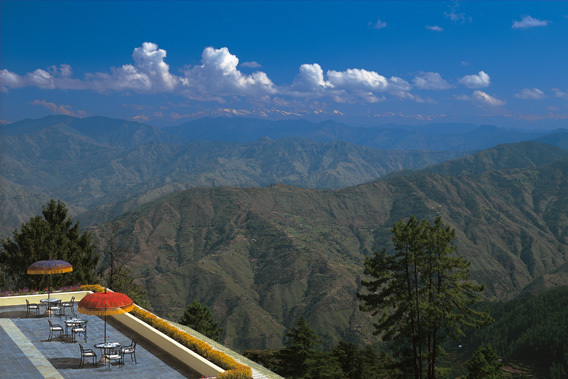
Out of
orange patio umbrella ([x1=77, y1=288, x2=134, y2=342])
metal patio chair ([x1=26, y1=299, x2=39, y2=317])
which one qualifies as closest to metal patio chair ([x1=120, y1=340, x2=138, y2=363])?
orange patio umbrella ([x1=77, y1=288, x2=134, y2=342])

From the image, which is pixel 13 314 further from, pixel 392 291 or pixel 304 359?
pixel 304 359

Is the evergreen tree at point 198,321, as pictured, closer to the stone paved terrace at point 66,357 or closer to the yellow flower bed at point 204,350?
the yellow flower bed at point 204,350

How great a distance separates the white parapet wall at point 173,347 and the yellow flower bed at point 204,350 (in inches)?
15.9

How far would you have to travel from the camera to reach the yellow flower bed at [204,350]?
78.9 feet

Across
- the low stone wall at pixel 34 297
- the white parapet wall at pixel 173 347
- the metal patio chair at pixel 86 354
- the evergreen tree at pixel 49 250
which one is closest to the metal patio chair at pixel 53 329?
the white parapet wall at pixel 173 347

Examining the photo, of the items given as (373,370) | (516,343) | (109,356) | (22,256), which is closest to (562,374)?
(516,343)

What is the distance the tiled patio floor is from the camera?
81.1 feet

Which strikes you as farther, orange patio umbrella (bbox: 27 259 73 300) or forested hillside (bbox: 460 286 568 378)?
forested hillside (bbox: 460 286 568 378)

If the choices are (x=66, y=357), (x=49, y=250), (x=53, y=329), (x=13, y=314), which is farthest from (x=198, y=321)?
(x=66, y=357)

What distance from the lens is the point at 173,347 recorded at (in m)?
28.6

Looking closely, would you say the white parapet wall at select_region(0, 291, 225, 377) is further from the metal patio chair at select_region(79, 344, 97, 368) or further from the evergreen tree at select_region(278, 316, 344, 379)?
the evergreen tree at select_region(278, 316, 344, 379)

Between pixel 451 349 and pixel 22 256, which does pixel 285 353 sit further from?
pixel 451 349

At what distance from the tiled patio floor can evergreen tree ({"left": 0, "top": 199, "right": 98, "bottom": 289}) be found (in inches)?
1076

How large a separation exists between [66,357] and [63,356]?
0.76 feet
